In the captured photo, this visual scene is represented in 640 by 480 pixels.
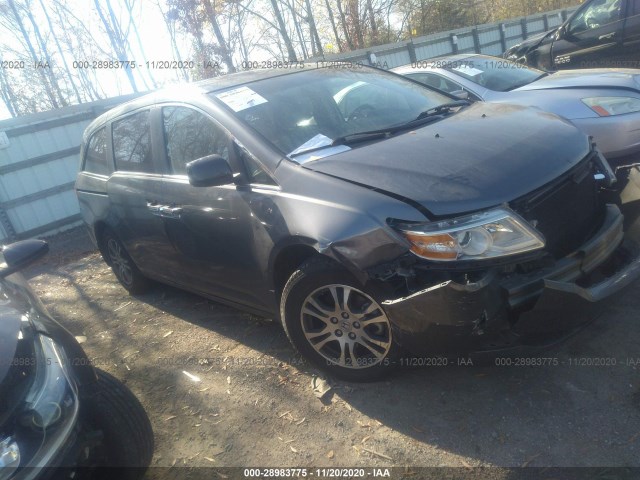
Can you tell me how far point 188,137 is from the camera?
11.5 feet

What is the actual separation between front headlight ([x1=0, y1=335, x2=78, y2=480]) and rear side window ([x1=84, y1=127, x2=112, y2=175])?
8.91ft

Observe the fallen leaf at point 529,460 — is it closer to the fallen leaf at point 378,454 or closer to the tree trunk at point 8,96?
the fallen leaf at point 378,454

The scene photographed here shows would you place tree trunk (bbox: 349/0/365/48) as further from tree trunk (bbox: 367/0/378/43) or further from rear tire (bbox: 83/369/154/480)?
rear tire (bbox: 83/369/154/480)

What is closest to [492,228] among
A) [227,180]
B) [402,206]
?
[402,206]

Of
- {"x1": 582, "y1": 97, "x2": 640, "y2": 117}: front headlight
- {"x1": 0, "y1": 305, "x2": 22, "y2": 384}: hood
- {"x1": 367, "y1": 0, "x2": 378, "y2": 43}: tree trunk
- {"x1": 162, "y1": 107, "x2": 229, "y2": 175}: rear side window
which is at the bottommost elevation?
{"x1": 582, "y1": 97, "x2": 640, "y2": 117}: front headlight

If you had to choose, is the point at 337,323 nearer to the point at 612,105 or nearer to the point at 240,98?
the point at 240,98

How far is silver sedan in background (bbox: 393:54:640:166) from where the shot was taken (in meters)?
4.72

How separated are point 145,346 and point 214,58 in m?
21.3

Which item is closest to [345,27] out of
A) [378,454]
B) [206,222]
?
[206,222]

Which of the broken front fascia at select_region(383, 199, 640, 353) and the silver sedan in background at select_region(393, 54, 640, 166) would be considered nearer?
the broken front fascia at select_region(383, 199, 640, 353)

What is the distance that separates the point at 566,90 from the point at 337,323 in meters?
3.96

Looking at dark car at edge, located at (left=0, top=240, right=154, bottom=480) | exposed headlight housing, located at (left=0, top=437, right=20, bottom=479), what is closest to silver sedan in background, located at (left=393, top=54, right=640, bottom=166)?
dark car at edge, located at (left=0, top=240, right=154, bottom=480)

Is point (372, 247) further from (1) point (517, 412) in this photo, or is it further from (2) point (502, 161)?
(1) point (517, 412)

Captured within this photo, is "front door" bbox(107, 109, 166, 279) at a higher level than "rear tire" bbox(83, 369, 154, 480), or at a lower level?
higher
